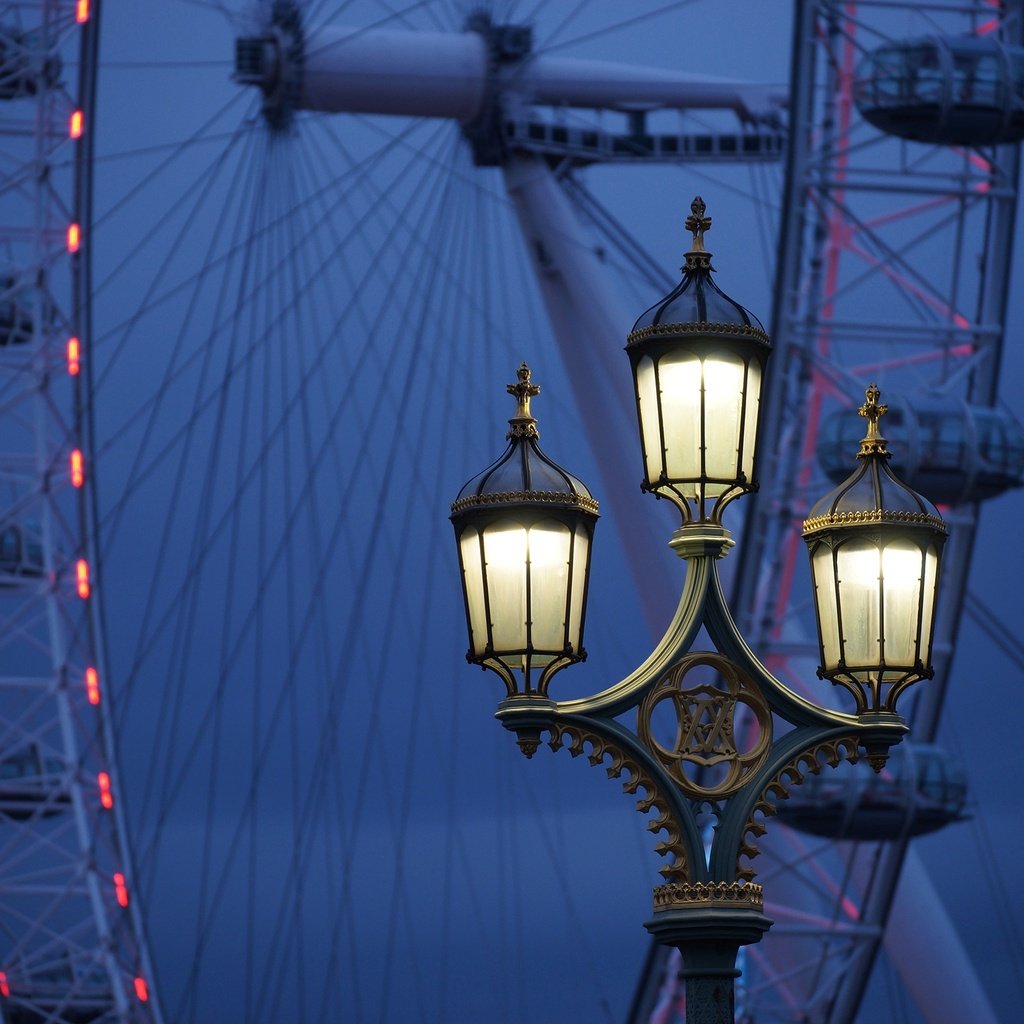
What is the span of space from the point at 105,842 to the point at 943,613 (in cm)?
1560

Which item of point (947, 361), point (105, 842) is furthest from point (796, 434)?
point (105, 842)

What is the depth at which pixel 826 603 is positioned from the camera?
1016cm

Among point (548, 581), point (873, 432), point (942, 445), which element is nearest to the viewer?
point (548, 581)

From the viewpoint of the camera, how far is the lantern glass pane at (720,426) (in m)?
10.1

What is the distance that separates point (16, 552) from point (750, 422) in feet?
127

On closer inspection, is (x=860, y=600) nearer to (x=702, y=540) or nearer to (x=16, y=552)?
(x=702, y=540)

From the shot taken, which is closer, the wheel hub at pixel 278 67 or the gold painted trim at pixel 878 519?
the gold painted trim at pixel 878 519

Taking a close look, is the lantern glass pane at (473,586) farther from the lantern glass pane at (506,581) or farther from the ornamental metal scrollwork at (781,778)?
the ornamental metal scrollwork at (781,778)

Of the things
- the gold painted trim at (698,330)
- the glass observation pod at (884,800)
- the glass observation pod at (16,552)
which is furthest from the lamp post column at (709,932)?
the glass observation pod at (16,552)

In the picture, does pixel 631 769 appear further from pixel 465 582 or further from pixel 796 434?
pixel 796 434

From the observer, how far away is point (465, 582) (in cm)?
984

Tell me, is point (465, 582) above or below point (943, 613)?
below

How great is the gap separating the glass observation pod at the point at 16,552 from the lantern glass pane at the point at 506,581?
127ft

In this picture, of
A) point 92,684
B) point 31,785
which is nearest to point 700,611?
point 92,684
